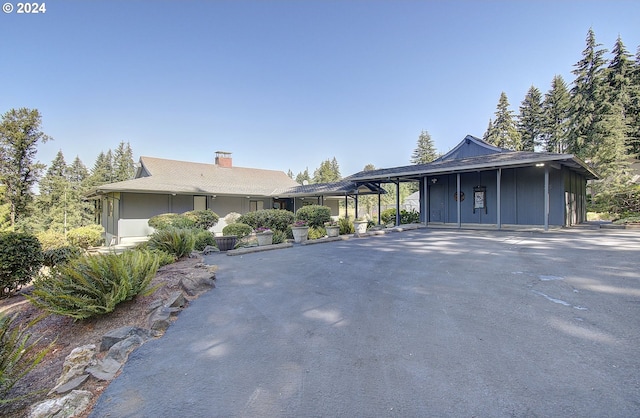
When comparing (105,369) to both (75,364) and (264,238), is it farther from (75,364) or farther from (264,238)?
(264,238)

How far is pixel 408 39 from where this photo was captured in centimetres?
1330

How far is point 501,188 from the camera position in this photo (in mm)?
14297

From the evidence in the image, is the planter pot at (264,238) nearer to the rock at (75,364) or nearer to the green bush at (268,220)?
the green bush at (268,220)

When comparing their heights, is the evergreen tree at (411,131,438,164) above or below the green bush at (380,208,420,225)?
above

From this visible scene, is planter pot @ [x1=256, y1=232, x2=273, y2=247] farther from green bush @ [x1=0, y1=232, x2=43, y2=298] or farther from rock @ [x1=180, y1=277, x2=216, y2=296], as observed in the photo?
green bush @ [x1=0, y1=232, x2=43, y2=298]

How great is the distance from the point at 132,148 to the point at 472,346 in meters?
64.2

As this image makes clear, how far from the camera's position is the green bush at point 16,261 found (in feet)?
18.0

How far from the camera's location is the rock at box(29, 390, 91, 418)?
2.04m

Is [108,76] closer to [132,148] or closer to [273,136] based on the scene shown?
[273,136]

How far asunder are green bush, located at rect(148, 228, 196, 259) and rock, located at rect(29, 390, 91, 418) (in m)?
5.37

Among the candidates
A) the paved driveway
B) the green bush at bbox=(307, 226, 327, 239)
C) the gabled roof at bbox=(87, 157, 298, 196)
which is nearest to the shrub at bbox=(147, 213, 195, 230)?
the gabled roof at bbox=(87, 157, 298, 196)

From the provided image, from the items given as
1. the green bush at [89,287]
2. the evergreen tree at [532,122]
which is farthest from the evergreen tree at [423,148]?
the green bush at [89,287]

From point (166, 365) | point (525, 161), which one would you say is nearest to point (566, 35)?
point (525, 161)

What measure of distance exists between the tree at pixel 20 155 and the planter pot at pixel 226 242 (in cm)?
2189
